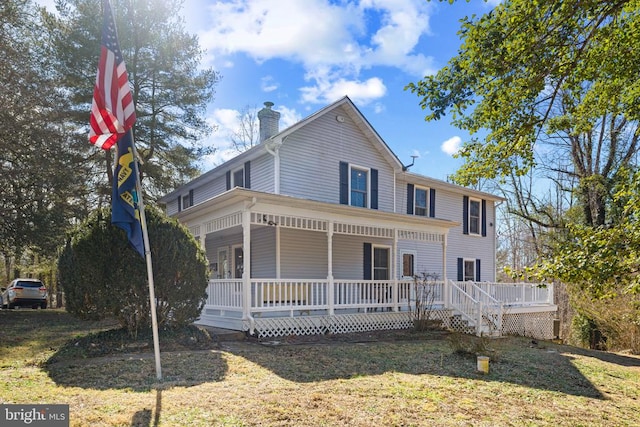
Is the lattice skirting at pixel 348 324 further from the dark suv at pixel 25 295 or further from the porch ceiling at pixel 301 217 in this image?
the dark suv at pixel 25 295

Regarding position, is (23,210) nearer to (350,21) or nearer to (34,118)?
(34,118)

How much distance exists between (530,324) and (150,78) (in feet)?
63.9

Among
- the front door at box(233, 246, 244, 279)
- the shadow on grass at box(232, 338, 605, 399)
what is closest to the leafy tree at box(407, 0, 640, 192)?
the shadow on grass at box(232, 338, 605, 399)

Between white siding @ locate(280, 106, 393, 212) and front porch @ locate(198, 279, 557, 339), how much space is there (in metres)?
3.13

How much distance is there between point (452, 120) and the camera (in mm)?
7504

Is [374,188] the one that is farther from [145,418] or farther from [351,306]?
[145,418]

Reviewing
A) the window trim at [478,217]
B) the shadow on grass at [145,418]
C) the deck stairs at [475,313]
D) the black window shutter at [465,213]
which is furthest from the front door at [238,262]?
the shadow on grass at [145,418]

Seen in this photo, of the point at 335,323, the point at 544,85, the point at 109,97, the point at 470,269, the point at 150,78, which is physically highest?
the point at 150,78

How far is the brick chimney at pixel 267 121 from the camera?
16078 millimetres

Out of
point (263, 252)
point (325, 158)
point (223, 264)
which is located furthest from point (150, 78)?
point (263, 252)

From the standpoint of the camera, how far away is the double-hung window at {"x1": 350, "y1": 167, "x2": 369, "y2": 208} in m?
15.6

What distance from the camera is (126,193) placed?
667cm

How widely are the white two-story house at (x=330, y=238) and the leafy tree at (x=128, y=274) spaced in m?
Answer: 1.59

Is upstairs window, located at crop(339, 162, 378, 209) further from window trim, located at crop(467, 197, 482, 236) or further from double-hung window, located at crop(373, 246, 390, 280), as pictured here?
window trim, located at crop(467, 197, 482, 236)
